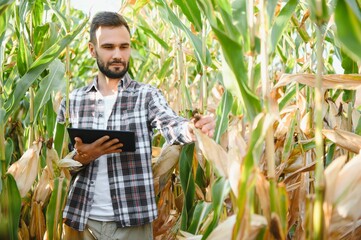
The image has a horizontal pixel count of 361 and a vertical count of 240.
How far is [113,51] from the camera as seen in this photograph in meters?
1.57

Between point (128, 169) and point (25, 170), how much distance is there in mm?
281

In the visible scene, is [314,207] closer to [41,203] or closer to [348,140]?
[348,140]

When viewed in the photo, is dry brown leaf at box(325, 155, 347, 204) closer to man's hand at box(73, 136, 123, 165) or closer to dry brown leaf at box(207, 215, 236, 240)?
dry brown leaf at box(207, 215, 236, 240)

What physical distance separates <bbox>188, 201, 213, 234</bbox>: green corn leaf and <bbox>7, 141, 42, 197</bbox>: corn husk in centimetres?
44

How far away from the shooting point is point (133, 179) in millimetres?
1541

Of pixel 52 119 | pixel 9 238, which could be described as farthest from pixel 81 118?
pixel 9 238

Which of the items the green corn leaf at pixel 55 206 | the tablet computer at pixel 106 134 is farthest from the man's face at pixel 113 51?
the green corn leaf at pixel 55 206

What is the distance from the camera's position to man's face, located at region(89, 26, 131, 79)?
1.56 meters

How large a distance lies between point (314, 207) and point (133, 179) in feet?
2.48

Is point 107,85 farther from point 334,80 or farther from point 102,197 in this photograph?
point 334,80

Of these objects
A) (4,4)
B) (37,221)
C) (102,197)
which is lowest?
(37,221)

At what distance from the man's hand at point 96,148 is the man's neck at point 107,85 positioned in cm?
23

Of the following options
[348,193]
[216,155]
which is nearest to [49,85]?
[216,155]

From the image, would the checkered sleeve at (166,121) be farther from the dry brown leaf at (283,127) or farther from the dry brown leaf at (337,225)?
the dry brown leaf at (337,225)
